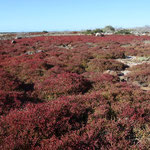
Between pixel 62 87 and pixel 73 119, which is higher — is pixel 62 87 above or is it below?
above

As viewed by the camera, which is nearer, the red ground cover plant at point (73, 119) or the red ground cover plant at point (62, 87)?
the red ground cover plant at point (73, 119)

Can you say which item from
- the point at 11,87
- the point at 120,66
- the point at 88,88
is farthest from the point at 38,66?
the point at 120,66

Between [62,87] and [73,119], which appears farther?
[62,87]

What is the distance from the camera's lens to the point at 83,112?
5230 millimetres

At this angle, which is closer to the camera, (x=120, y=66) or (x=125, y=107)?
(x=125, y=107)

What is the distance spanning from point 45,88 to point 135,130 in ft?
14.2

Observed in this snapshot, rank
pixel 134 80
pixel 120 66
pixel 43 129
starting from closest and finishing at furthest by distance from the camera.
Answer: pixel 43 129 → pixel 134 80 → pixel 120 66

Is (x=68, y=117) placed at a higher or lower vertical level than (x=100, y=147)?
higher

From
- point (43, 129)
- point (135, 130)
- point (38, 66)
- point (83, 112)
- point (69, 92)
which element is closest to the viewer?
point (43, 129)

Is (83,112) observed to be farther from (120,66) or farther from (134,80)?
(120,66)

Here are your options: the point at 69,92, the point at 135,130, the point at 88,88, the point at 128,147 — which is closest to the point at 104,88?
the point at 88,88

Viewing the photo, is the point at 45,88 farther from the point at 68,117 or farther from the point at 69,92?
the point at 68,117

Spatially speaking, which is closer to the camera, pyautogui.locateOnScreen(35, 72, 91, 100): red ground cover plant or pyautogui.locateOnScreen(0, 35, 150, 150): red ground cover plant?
pyautogui.locateOnScreen(0, 35, 150, 150): red ground cover plant

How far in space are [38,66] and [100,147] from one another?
8.73m
